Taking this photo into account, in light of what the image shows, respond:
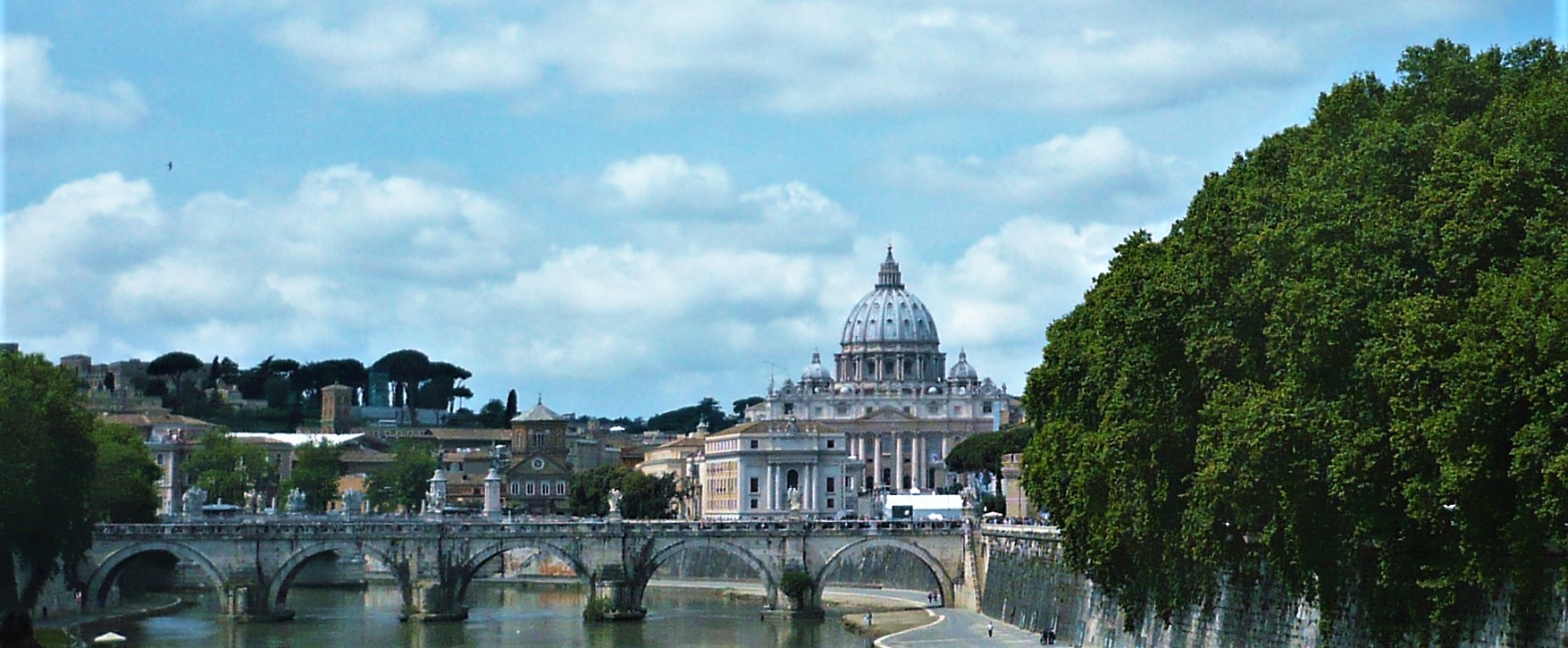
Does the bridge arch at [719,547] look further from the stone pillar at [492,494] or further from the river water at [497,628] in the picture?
the stone pillar at [492,494]

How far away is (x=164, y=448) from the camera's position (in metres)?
146

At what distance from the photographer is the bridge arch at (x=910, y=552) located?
279 ft

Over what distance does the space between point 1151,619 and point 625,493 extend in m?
87.1

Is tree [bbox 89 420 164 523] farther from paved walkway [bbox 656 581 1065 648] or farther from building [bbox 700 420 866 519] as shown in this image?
building [bbox 700 420 866 519]

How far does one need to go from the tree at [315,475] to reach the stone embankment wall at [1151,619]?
7353 centimetres

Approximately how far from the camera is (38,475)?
7262cm

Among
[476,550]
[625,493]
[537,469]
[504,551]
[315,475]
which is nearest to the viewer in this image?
[476,550]

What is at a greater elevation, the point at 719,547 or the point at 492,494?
the point at 492,494

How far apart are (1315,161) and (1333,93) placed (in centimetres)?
246

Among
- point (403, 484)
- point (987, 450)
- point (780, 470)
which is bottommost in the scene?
point (403, 484)

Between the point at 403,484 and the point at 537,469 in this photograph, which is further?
the point at 537,469

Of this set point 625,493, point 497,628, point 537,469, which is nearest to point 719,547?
point 497,628

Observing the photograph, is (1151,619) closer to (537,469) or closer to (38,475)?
(38,475)

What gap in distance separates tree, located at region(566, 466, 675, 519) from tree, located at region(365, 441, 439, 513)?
910cm
